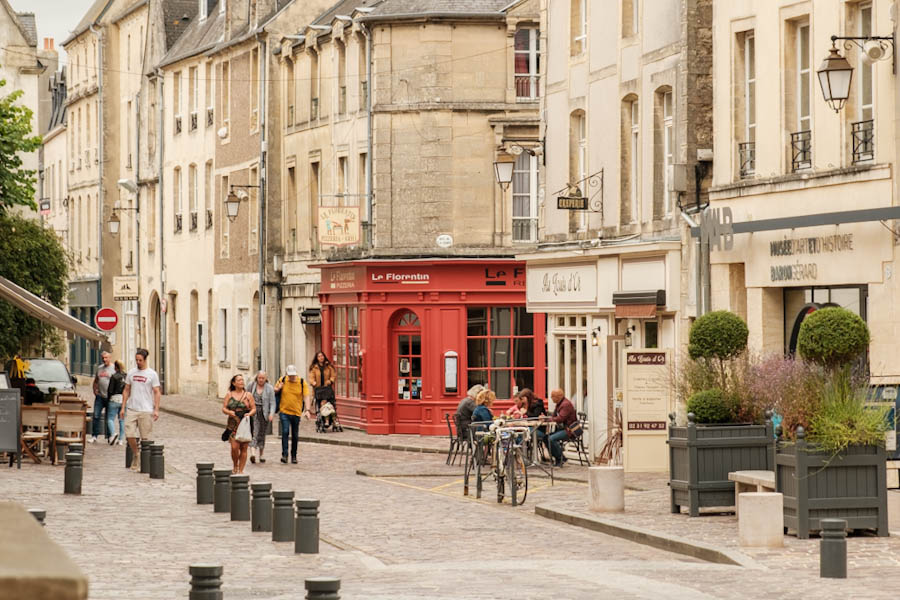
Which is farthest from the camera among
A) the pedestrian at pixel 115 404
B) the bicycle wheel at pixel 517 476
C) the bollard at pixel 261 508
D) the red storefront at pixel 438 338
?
the red storefront at pixel 438 338

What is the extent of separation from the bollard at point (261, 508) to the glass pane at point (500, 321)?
68.0 ft

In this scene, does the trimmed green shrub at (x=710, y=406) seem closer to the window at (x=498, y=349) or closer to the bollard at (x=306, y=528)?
the bollard at (x=306, y=528)

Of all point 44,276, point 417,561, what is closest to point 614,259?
point 417,561

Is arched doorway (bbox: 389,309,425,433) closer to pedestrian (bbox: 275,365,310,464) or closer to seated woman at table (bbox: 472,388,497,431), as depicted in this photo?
pedestrian (bbox: 275,365,310,464)

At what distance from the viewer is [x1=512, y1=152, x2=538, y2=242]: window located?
123ft

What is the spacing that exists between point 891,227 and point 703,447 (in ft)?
13.2

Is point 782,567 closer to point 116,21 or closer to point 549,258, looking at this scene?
point 549,258

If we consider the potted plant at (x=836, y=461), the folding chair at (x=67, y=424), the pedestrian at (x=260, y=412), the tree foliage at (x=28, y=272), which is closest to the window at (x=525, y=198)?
the pedestrian at (x=260, y=412)

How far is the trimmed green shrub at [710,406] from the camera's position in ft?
56.4

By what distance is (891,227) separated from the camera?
1911 centimetres

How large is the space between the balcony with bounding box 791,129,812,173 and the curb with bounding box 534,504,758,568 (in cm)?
565

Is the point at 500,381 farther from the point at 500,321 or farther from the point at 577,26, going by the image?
the point at 577,26

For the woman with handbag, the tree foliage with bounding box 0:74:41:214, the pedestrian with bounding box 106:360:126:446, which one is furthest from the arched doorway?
the woman with handbag

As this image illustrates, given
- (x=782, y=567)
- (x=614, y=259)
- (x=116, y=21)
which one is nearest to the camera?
(x=782, y=567)
